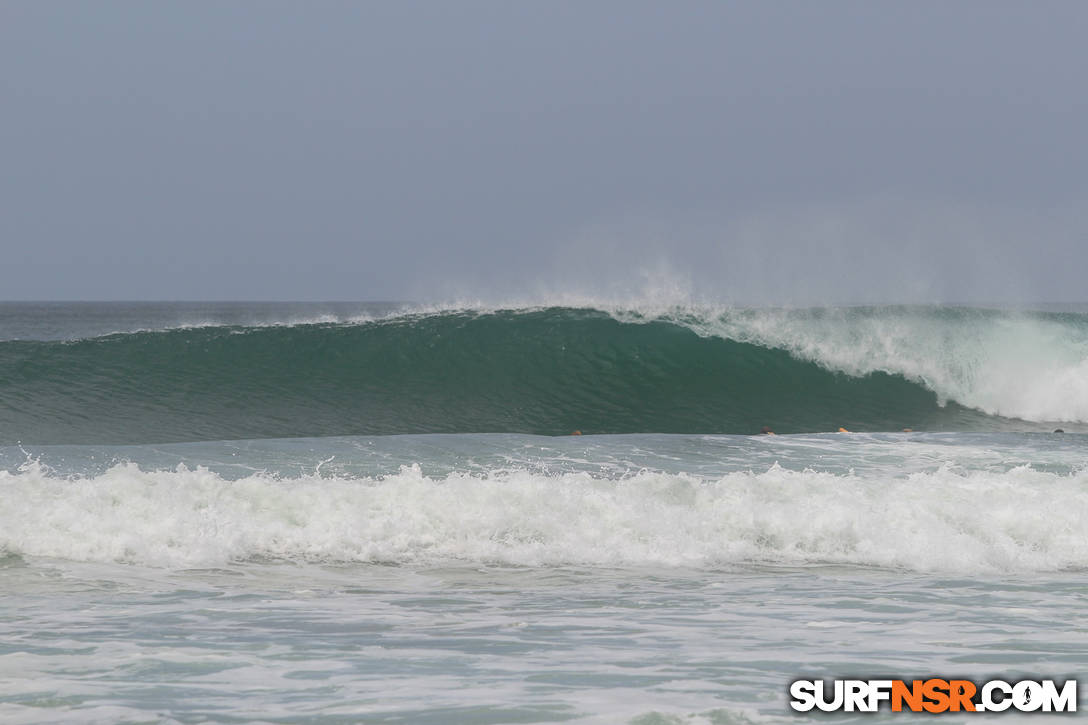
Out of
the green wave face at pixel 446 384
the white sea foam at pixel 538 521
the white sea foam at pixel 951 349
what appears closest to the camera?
the white sea foam at pixel 538 521

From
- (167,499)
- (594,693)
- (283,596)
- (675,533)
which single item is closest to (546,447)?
(675,533)

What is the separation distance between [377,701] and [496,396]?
14.6 meters

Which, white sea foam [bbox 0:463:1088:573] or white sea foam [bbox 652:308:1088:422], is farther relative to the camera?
white sea foam [bbox 652:308:1088:422]

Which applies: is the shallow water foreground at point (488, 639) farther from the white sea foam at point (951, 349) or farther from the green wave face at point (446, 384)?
the white sea foam at point (951, 349)

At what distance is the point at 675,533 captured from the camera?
8547mm

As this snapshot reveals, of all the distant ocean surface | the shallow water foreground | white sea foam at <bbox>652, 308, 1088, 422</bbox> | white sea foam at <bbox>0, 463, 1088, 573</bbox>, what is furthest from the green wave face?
the shallow water foreground

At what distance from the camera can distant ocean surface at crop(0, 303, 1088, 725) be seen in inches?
183

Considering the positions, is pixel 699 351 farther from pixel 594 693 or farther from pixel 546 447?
pixel 594 693

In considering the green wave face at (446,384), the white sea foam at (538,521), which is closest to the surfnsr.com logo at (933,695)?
the white sea foam at (538,521)

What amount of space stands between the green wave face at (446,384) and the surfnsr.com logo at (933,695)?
12.4 metres

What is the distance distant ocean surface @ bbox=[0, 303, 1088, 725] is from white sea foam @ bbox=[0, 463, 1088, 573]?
0.10ft

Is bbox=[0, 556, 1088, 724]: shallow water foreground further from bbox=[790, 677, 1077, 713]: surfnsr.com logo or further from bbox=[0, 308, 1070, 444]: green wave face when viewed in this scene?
bbox=[0, 308, 1070, 444]: green wave face

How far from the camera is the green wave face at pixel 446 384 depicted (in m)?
16.8

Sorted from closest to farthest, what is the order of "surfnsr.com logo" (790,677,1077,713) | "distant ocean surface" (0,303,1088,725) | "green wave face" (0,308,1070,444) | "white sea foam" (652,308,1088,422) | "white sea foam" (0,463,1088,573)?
"surfnsr.com logo" (790,677,1077,713) < "distant ocean surface" (0,303,1088,725) < "white sea foam" (0,463,1088,573) < "green wave face" (0,308,1070,444) < "white sea foam" (652,308,1088,422)
